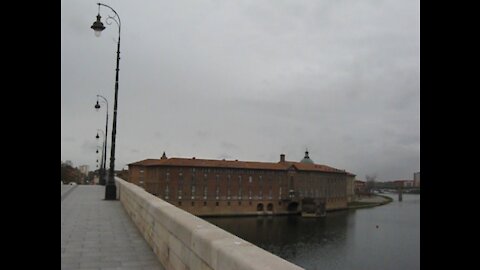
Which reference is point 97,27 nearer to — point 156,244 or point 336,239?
point 156,244

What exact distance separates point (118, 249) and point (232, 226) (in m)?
70.9

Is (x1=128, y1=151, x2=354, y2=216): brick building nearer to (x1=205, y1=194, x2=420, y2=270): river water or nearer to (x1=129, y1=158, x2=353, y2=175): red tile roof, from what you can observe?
(x1=129, y1=158, x2=353, y2=175): red tile roof

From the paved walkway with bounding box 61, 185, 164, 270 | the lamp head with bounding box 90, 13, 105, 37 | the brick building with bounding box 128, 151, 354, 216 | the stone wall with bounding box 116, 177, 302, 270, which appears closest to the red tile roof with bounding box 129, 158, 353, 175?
the brick building with bounding box 128, 151, 354, 216

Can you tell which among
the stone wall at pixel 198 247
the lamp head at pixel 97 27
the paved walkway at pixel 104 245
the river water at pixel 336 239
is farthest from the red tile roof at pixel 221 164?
the stone wall at pixel 198 247

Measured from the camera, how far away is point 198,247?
12.5 feet

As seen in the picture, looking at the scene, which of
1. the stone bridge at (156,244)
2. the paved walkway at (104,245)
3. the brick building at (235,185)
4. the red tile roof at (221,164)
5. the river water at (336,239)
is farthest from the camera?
the red tile roof at (221,164)

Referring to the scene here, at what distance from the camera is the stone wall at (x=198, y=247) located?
2.72m

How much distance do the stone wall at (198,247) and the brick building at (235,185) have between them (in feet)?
243

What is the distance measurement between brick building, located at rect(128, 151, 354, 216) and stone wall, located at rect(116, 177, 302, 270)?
74.0m

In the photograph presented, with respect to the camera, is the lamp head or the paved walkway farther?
the lamp head

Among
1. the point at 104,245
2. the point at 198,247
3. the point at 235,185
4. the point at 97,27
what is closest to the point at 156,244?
the point at 104,245

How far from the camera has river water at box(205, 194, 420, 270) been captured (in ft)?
149

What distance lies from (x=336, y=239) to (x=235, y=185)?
32984mm

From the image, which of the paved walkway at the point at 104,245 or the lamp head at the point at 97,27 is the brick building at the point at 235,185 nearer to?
the lamp head at the point at 97,27
